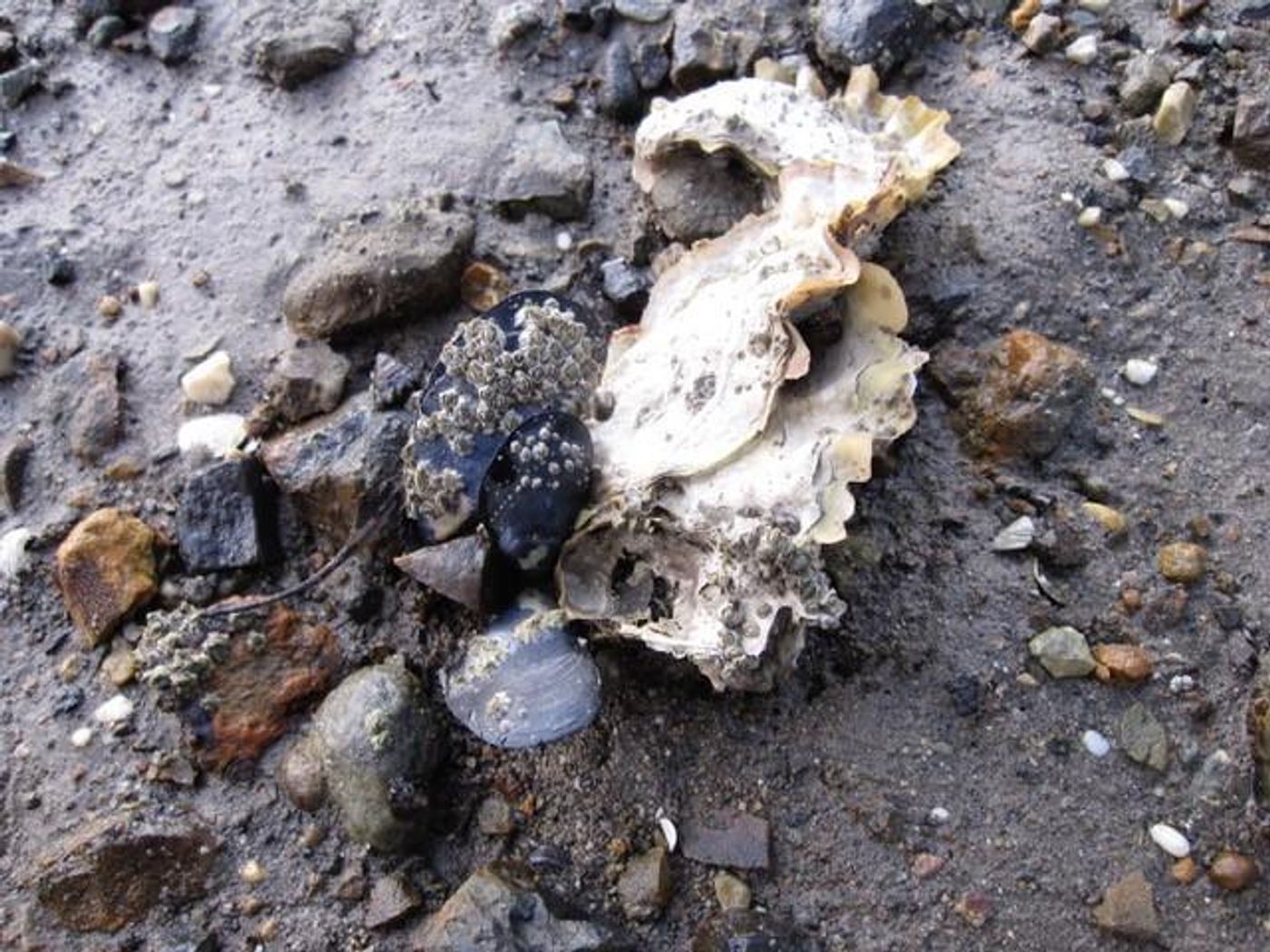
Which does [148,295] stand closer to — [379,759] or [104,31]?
[104,31]

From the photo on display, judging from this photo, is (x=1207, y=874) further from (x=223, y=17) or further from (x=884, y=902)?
(x=223, y=17)

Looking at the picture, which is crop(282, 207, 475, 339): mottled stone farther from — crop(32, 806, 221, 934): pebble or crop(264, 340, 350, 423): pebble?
crop(32, 806, 221, 934): pebble

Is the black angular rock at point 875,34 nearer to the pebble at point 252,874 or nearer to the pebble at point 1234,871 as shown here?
the pebble at point 1234,871

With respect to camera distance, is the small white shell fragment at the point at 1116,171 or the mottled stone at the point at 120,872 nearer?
the mottled stone at the point at 120,872

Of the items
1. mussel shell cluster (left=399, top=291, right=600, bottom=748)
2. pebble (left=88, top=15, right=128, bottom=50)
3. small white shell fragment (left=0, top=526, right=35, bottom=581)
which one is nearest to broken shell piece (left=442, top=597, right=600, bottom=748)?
mussel shell cluster (left=399, top=291, right=600, bottom=748)

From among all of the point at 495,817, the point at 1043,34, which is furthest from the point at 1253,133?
the point at 495,817

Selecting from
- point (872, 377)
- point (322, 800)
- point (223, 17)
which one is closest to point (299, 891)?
point (322, 800)

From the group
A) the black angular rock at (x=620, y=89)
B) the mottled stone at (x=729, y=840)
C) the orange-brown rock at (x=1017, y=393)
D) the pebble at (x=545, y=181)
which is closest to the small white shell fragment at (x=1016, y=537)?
the orange-brown rock at (x=1017, y=393)
